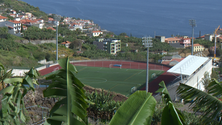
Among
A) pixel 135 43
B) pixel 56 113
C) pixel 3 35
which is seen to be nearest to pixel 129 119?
pixel 56 113

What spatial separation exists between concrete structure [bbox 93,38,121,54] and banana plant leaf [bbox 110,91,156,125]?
47.0 metres

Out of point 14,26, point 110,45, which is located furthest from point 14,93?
point 14,26

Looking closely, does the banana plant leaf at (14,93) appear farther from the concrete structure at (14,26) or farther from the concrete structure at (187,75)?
the concrete structure at (14,26)

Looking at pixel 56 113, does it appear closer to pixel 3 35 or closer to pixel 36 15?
pixel 3 35

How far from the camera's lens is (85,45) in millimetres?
49188

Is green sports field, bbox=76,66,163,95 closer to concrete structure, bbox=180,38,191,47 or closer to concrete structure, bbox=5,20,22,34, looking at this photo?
concrete structure, bbox=5,20,22,34

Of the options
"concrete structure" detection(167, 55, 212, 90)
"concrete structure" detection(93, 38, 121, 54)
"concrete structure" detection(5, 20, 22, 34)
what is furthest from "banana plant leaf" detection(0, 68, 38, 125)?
"concrete structure" detection(5, 20, 22, 34)

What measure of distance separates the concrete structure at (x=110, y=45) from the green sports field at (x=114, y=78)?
65.1 ft

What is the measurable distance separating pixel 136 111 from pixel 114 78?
75.2 ft

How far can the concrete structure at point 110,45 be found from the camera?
49.0 meters

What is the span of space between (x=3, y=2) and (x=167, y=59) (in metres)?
58.3

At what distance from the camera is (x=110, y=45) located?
160ft

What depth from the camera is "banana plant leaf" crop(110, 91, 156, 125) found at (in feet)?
5.61

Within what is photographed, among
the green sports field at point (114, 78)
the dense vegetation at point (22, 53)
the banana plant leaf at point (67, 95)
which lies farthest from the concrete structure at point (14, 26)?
the banana plant leaf at point (67, 95)
